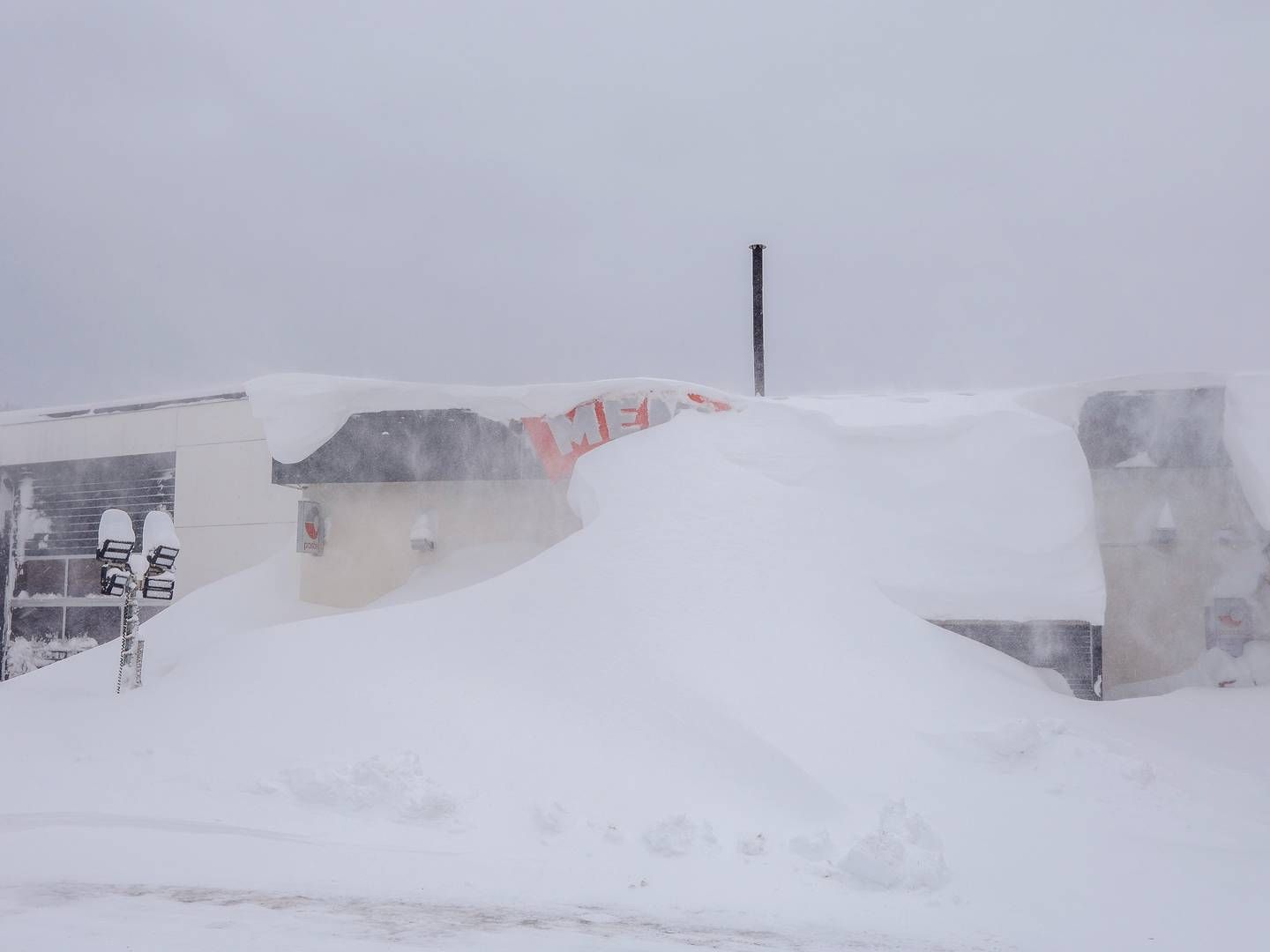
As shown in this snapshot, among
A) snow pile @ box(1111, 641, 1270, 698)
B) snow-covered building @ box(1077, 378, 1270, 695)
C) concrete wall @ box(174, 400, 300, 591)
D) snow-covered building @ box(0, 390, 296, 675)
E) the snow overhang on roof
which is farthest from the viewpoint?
snow-covered building @ box(0, 390, 296, 675)

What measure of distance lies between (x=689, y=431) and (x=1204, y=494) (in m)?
5.18

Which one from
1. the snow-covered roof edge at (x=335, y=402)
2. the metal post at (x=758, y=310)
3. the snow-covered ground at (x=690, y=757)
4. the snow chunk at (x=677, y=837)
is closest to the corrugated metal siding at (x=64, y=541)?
the snow-covered roof edge at (x=335, y=402)

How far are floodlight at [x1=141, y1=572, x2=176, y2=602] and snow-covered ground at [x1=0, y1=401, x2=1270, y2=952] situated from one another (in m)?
0.91

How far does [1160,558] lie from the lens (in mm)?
9445

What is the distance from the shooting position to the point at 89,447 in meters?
17.4

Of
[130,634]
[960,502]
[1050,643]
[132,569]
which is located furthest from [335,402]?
[1050,643]

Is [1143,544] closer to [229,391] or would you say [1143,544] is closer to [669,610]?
[669,610]

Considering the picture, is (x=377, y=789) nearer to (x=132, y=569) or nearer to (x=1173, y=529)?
(x=132, y=569)

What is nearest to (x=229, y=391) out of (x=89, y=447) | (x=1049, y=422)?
(x=89, y=447)

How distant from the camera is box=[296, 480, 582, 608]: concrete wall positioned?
10578 mm

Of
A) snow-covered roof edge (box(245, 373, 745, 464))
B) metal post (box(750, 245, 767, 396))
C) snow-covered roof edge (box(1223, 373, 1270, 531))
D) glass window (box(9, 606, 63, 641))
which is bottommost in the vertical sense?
glass window (box(9, 606, 63, 641))

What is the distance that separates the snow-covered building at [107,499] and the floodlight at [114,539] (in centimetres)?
776

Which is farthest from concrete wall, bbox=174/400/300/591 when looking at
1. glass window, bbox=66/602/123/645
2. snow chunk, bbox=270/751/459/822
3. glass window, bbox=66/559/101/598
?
Result: snow chunk, bbox=270/751/459/822

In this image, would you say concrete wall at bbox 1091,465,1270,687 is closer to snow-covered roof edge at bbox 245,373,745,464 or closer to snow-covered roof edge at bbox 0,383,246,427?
snow-covered roof edge at bbox 245,373,745,464
